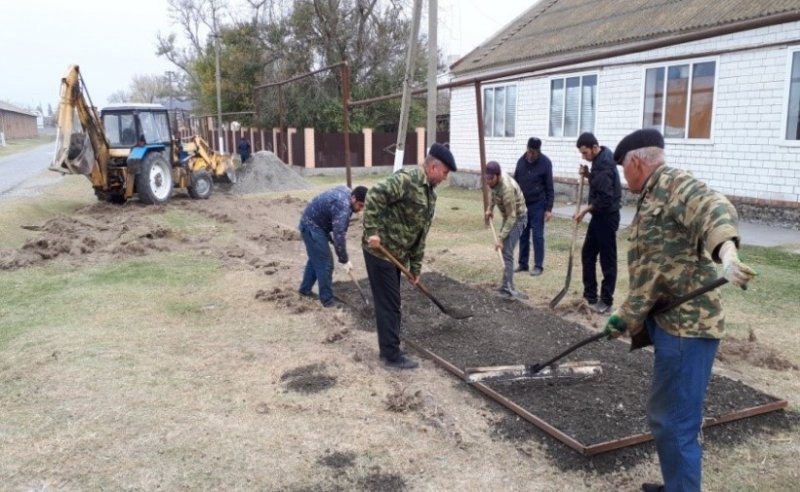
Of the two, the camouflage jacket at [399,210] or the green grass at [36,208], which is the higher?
the camouflage jacket at [399,210]

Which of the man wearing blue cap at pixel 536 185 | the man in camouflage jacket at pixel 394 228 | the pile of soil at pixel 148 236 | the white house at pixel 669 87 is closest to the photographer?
the man in camouflage jacket at pixel 394 228

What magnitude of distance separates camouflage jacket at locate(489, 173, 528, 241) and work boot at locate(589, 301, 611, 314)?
48.8 inches

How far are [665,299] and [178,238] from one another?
9330mm

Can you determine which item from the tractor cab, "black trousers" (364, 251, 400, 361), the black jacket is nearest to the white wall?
the black jacket

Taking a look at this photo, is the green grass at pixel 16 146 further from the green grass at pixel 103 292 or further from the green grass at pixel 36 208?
the green grass at pixel 103 292

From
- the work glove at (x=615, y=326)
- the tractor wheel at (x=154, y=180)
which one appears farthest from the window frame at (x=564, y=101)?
the work glove at (x=615, y=326)

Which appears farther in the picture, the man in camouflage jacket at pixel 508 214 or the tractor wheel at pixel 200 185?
the tractor wheel at pixel 200 185

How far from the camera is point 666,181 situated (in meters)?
2.72

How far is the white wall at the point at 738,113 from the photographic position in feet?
33.3

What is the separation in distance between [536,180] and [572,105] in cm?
799

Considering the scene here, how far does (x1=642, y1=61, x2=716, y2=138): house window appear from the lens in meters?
11.4

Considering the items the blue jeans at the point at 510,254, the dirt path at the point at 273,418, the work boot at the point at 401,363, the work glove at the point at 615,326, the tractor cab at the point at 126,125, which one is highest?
the tractor cab at the point at 126,125

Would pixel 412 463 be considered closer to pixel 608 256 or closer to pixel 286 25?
pixel 608 256

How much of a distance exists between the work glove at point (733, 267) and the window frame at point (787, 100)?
929 centimetres
